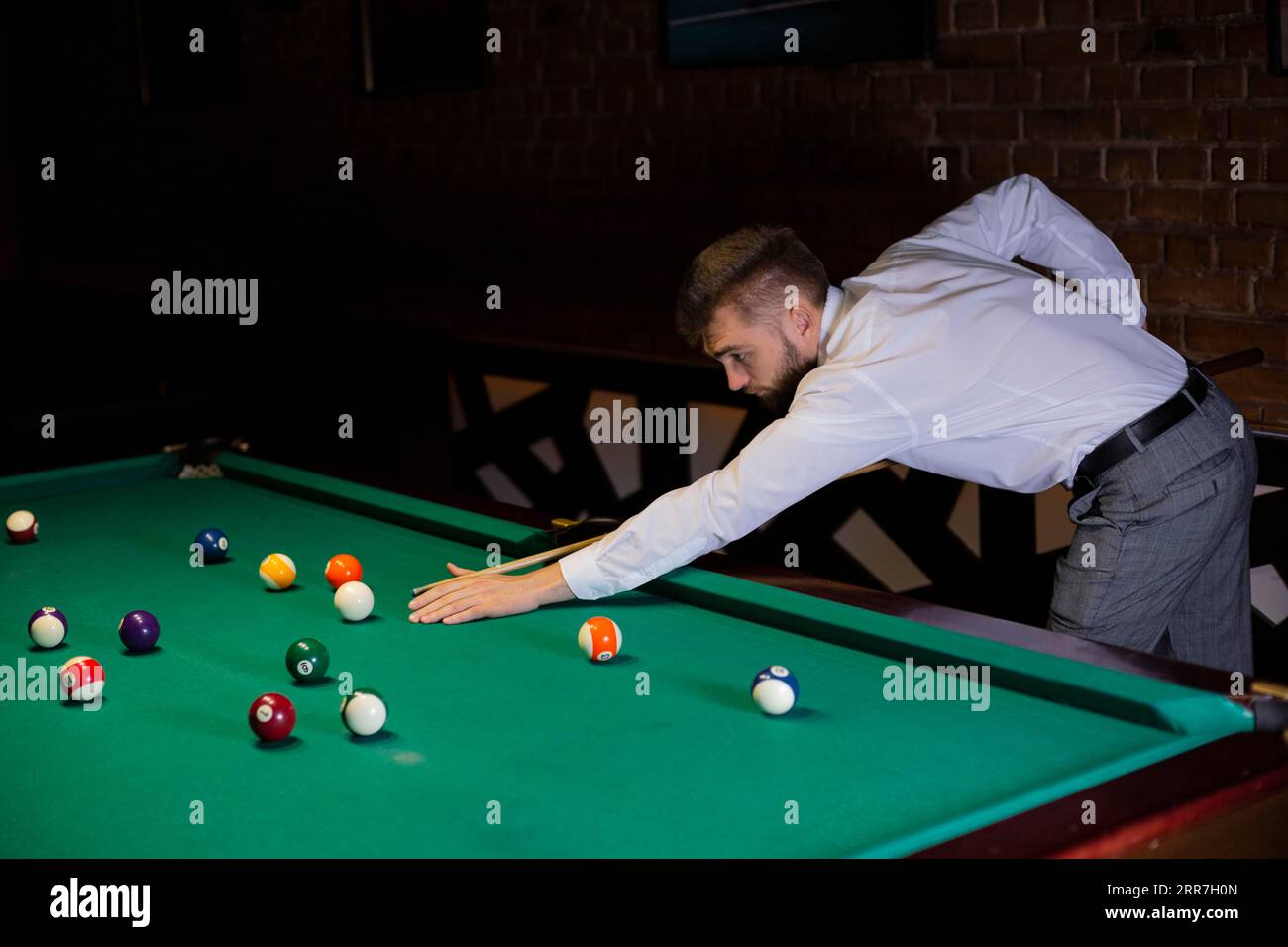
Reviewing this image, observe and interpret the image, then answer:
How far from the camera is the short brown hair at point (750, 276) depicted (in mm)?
2605

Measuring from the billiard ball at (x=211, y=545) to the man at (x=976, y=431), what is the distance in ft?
1.79

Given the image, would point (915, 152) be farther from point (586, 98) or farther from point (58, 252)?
point (58, 252)

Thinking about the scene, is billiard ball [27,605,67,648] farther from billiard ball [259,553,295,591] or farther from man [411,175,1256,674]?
man [411,175,1256,674]

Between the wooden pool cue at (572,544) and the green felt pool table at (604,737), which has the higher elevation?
the wooden pool cue at (572,544)

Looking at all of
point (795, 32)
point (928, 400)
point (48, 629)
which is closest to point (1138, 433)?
point (928, 400)

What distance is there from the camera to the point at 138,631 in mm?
2311

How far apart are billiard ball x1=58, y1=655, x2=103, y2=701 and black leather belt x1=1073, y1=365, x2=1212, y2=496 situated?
165 centimetres

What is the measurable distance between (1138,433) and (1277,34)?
3.84 ft

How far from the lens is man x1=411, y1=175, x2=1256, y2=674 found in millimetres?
2471

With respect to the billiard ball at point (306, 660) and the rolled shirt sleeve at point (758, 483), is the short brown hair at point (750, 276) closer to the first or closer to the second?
the rolled shirt sleeve at point (758, 483)

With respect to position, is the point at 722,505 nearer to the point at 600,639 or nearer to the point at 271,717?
the point at 600,639

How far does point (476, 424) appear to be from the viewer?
5812 millimetres

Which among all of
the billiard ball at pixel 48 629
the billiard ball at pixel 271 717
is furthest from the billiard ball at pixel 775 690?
the billiard ball at pixel 48 629
